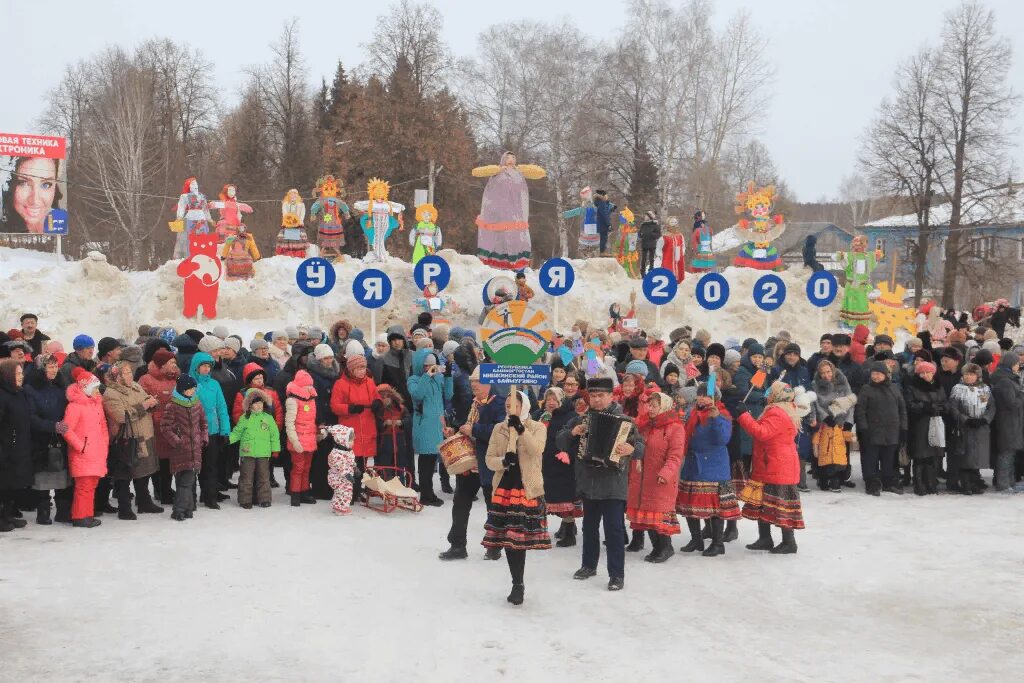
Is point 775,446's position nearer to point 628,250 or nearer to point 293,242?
point 628,250

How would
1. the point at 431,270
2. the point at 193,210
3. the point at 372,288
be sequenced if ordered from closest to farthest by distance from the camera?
1. the point at 372,288
2. the point at 431,270
3. the point at 193,210

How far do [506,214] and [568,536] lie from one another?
13.1 meters

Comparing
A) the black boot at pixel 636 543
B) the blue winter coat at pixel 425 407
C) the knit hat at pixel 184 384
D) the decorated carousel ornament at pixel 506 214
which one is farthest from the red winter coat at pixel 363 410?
the decorated carousel ornament at pixel 506 214

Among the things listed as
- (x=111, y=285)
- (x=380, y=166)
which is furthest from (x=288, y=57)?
(x=111, y=285)

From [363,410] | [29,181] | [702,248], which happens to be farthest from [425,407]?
[29,181]

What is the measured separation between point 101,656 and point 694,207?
4388 cm

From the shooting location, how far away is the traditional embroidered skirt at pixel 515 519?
273 inches

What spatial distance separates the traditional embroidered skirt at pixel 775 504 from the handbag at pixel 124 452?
18.6ft

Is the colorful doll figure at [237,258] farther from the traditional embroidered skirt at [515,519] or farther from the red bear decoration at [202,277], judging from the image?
the traditional embroidered skirt at [515,519]

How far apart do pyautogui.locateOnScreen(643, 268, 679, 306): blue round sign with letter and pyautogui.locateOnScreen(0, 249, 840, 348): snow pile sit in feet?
11.3

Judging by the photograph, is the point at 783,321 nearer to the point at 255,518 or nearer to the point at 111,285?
the point at 111,285

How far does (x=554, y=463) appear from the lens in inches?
330

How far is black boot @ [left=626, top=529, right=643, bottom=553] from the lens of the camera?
8.73 meters

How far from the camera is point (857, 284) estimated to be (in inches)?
946
